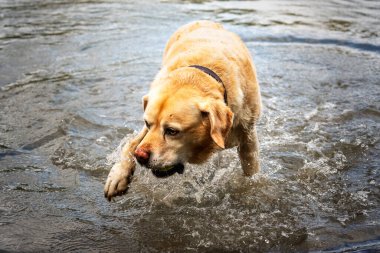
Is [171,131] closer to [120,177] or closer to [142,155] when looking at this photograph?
[142,155]

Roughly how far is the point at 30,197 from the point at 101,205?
71cm

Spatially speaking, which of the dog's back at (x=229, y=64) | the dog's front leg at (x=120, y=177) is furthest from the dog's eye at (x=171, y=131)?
the dog's front leg at (x=120, y=177)

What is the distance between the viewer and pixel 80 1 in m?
14.0

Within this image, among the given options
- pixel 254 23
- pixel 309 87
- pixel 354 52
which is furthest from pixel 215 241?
pixel 254 23

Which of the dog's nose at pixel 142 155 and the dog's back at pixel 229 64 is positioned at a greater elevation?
the dog's back at pixel 229 64

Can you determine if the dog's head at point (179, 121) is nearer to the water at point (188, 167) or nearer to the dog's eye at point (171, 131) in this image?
the dog's eye at point (171, 131)

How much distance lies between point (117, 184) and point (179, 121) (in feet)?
3.38

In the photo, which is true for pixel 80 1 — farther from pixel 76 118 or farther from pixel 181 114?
pixel 181 114

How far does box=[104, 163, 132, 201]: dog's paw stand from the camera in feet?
14.9

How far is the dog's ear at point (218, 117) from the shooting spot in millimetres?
3934

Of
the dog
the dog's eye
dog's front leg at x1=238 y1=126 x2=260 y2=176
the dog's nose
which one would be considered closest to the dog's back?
the dog

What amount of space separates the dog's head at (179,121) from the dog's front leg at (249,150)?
2.41 feet

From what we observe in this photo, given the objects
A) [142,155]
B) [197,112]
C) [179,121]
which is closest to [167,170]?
[142,155]

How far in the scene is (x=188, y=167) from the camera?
521 cm
